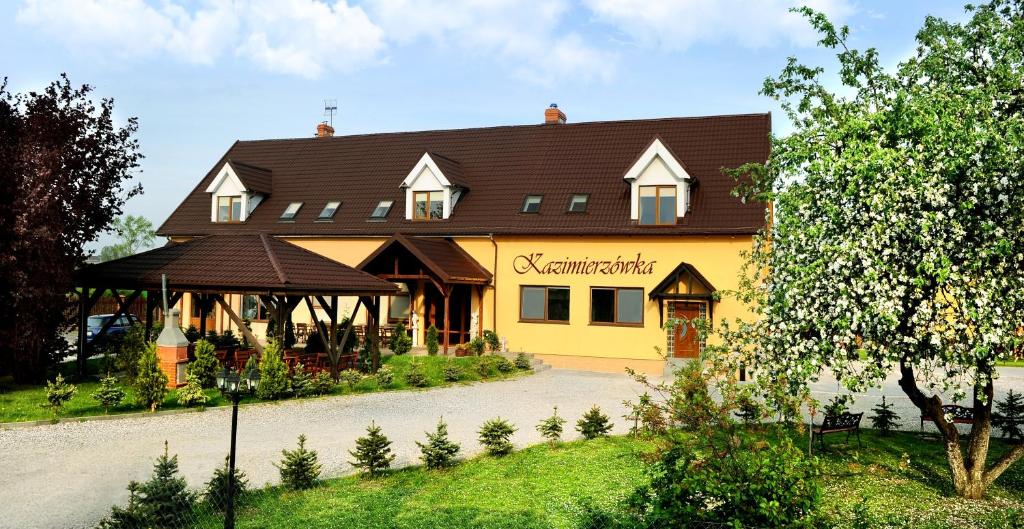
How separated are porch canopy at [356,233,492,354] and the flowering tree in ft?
53.4

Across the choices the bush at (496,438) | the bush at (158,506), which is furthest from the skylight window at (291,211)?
the bush at (158,506)

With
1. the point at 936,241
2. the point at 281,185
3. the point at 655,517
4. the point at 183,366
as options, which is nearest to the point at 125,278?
the point at 183,366

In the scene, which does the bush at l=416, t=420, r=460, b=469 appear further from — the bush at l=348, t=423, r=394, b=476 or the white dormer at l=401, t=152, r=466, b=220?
the white dormer at l=401, t=152, r=466, b=220

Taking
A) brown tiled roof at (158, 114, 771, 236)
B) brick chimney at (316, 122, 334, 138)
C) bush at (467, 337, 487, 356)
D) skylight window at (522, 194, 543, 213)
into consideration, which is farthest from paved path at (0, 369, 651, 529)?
brick chimney at (316, 122, 334, 138)

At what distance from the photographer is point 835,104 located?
1120cm

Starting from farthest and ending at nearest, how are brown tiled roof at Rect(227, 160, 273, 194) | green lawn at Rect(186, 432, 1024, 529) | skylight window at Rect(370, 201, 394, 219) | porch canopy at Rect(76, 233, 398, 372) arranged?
brown tiled roof at Rect(227, 160, 273, 194) < skylight window at Rect(370, 201, 394, 219) < porch canopy at Rect(76, 233, 398, 372) < green lawn at Rect(186, 432, 1024, 529)

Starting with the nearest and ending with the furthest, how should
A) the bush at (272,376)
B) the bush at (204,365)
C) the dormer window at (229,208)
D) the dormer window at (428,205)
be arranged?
the bush at (272,376), the bush at (204,365), the dormer window at (428,205), the dormer window at (229,208)

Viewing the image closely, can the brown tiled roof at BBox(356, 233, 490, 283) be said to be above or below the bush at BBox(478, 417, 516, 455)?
above

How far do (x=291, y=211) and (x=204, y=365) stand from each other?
14.7 metres

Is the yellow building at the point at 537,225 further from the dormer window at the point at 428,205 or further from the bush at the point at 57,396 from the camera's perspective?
the bush at the point at 57,396

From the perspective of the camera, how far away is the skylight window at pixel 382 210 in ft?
100

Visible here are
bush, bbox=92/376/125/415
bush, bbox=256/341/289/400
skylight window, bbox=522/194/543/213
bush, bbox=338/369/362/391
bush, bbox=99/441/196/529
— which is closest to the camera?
bush, bbox=99/441/196/529

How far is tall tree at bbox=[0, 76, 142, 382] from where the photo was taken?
60.7 feet

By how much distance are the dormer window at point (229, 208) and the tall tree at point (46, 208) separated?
12.1 m
